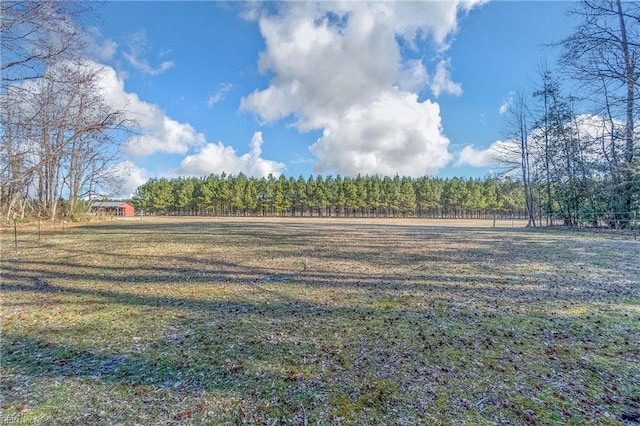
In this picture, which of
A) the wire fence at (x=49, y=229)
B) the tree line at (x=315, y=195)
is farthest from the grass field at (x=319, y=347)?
the tree line at (x=315, y=195)

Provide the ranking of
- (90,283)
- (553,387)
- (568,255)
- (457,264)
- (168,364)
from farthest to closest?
(568,255) → (457,264) → (90,283) → (168,364) → (553,387)

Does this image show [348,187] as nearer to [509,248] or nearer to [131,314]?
[509,248]

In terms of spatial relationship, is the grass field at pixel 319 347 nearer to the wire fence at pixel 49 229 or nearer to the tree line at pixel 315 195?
the wire fence at pixel 49 229

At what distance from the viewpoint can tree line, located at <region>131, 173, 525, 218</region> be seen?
70562mm

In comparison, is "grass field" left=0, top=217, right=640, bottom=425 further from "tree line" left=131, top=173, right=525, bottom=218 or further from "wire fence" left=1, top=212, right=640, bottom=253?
"tree line" left=131, top=173, right=525, bottom=218

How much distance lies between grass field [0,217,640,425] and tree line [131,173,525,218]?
6367 cm

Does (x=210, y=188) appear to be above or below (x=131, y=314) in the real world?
above

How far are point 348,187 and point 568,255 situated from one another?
61.1 meters

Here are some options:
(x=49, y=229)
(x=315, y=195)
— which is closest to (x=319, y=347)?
(x=49, y=229)

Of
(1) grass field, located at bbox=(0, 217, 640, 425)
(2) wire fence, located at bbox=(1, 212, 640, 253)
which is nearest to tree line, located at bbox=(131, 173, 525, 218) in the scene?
(2) wire fence, located at bbox=(1, 212, 640, 253)

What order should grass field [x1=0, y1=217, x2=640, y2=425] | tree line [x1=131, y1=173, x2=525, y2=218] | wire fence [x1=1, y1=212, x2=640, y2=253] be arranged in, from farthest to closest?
1. tree line [x1=131, y1=173, x2=525, y2=218]
2. wire fence [x1=1, y1=212, x2=640, y2=253]
3. grass field [x1=0, y1=217, x2=640, y2=425]

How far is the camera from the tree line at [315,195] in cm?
7056

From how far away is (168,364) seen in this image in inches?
128

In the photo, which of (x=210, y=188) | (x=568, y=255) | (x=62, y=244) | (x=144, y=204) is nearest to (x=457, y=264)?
(x=568, y=255)
